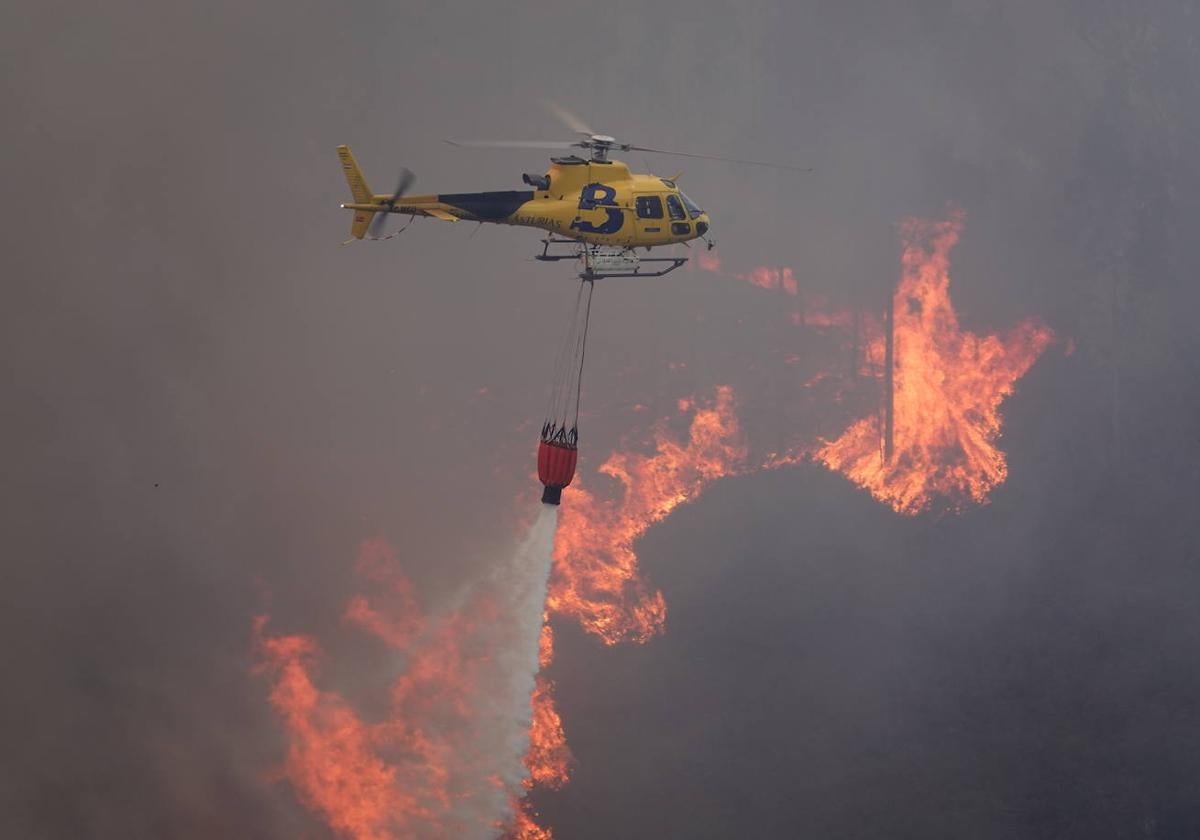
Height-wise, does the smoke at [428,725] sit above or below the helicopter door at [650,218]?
below

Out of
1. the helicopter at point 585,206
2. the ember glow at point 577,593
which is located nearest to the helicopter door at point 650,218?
the helicopter at point 585,206

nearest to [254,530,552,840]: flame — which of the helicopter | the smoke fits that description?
the smoke

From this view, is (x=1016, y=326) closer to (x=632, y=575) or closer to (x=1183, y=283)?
A: (x=1183, y=283)

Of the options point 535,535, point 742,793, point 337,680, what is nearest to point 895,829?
point 742,793

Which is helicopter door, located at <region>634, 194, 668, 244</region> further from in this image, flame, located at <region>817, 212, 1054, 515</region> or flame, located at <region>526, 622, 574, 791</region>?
flame, located at <region>817, 212, 1054, 515</region>

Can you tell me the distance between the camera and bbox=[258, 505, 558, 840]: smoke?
55.1 metres

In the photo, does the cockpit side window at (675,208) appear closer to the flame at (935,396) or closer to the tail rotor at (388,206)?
the tail rotor at (388,206)

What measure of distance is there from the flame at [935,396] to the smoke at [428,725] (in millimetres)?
19170

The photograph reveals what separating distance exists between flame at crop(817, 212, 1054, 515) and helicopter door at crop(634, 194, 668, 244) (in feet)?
84.7

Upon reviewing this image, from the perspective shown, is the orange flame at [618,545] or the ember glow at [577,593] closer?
the ember glow at [577,593]

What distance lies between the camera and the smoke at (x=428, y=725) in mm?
55062

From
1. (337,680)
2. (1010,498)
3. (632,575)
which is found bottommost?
(337,680)

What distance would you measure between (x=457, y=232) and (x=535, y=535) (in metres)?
13.5

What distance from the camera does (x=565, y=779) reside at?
61.7 metres
